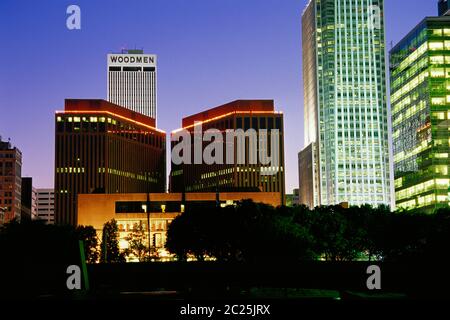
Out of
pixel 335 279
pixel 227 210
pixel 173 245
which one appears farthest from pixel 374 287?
pixel 173 245

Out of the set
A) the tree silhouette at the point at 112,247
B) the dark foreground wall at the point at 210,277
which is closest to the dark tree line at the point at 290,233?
the dark foreground wall at the point at 210,277

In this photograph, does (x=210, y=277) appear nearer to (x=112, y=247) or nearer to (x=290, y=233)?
(x=290, y=233)

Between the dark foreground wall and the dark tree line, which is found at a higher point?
the dark tree line

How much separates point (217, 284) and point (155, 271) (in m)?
9.21

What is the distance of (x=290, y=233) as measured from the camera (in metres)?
113

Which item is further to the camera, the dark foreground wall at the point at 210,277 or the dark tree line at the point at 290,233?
the dark tree line at the point at 290,233

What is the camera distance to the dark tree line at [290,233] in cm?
11356

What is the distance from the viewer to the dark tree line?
113562 mm

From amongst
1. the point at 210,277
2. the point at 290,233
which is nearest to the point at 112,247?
the point at 290,233

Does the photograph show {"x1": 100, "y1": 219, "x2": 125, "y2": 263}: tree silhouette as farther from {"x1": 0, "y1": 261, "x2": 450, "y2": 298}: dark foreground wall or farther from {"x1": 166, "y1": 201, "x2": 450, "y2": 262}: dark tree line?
{"x1": 0, "y1": 261, "x2": 450, "y2": 298}: dark foreground wall

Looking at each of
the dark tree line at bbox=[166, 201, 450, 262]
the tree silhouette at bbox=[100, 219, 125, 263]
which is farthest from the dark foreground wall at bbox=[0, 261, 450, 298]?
the tree silhouette at bbox=[100, 219, 125, 263]

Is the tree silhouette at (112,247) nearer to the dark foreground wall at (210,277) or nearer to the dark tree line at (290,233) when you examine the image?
the dark tree line at (290,233)

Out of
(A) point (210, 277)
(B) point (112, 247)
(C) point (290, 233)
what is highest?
(C) point (290, 233)
